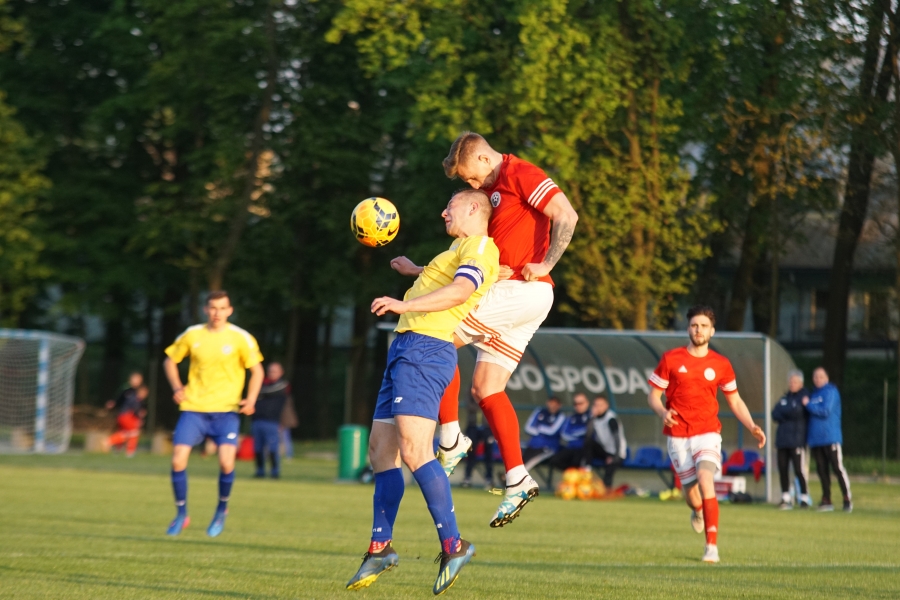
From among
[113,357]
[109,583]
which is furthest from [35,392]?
[109,583]

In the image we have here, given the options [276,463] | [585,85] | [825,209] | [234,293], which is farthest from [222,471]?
[234,293]

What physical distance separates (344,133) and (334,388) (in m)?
8.22

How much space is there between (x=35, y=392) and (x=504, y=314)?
2617cm

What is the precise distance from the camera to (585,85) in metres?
26.7

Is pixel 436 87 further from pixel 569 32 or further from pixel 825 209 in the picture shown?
pixel 825 209

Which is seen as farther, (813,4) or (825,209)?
(825,209)

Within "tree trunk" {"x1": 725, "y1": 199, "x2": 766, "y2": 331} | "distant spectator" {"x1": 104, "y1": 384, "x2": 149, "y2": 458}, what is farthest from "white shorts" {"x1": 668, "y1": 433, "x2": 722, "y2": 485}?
"distant spectator" {"x1": 104, "y1": 384, "x2": 149, "y2": 458}

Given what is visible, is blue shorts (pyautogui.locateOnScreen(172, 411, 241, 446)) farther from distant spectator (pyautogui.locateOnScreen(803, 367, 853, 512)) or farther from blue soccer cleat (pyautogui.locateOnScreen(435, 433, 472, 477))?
distant spectator (pyautogui.locateOnScreen(803, 367, 853, 512))

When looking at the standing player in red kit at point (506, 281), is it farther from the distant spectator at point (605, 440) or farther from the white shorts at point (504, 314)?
the distant spectator at point (605, 440)

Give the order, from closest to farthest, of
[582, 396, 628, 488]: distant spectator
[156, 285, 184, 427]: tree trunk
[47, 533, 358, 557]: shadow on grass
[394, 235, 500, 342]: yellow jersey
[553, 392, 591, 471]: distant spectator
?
[394, 235, 500, 342]: yellow jersey
[47, 533, 358, 557]: shadow on grass
[582, 396, 628, 488]: distant spectator
[553, 392, 591, 471]: distant spectator
[156, 285, 184, 427]: tree trunk

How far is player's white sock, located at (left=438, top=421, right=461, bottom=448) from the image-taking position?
24.5ft

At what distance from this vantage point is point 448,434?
749 centimetres

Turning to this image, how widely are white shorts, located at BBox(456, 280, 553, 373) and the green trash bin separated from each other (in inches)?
593

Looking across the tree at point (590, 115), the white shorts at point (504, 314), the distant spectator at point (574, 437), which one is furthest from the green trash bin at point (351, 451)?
the white shorts at point (504, 314)
